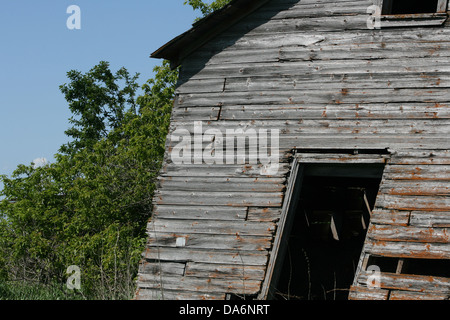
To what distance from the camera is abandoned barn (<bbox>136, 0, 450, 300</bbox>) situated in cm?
872

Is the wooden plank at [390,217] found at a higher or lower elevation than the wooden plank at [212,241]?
higher

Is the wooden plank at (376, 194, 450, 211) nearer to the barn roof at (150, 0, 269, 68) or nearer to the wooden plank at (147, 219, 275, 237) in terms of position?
the wooden plank at (147, 219, 275, 237)

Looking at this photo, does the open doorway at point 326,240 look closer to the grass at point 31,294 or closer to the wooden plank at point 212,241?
the wooden plank at point 212,241

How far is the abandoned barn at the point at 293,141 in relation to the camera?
28.6 ft

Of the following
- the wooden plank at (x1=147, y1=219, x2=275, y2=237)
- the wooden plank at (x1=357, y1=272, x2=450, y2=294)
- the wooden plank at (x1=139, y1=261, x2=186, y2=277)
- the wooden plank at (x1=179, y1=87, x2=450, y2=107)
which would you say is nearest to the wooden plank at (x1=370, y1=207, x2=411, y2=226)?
the wooden plank at (x1=357, y1=272, x2=450, y2=294)

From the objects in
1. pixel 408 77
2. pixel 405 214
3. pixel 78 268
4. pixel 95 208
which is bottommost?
pixel 78 268

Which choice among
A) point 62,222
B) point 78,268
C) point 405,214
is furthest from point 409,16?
point 62,222

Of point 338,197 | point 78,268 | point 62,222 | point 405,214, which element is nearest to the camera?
point 405,214

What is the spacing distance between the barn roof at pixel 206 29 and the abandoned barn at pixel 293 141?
0.02 meters

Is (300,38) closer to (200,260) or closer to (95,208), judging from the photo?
(200,260)

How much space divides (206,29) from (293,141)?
2.53 metres

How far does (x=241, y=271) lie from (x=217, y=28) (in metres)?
4.14

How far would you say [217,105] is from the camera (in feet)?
33.6

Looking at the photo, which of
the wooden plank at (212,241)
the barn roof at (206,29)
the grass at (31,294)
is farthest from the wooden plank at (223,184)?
the grass at (31,294)
